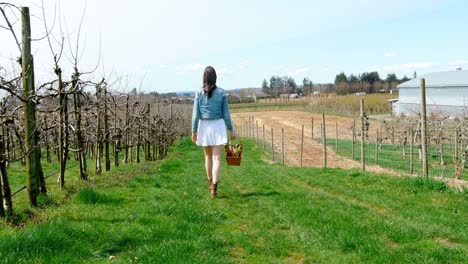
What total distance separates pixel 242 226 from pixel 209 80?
109 inches

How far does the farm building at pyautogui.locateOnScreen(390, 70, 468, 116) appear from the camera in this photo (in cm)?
4717

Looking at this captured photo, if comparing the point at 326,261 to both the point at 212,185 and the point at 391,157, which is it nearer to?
the point at 212,185

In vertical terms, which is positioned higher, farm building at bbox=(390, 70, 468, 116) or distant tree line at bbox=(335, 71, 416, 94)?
distant tree line at bbox=(335, 71, 416, 94)

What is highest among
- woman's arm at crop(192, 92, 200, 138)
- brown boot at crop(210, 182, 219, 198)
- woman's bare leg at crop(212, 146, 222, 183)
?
woman's arm at crop(192, 92, 200, 138)

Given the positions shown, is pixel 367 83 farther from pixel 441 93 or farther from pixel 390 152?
pixel 390 152

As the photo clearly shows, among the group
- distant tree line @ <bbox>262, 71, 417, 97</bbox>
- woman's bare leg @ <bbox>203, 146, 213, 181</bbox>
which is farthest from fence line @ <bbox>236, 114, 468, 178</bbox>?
distant tree line @ <bbox>262, 71, 417, 97</bbox>

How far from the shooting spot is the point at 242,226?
590 cm

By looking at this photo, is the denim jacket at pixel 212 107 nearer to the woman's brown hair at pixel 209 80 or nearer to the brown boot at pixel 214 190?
the woman's brown hair at pixel 209 80

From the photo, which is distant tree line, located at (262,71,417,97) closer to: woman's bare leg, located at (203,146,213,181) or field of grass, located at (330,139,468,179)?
field of grass, located at (330,139,468,179)

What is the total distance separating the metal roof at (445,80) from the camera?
160ft

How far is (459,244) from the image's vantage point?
16.5 feet

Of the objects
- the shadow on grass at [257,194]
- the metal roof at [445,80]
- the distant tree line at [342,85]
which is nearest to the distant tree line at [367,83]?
the distant tree line at [342,85]

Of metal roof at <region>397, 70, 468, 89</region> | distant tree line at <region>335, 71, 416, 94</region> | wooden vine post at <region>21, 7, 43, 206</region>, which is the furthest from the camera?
distant tree line at <region>335, 71, 416, 94</region>

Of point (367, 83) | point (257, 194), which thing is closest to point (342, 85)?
point (367, 83)
